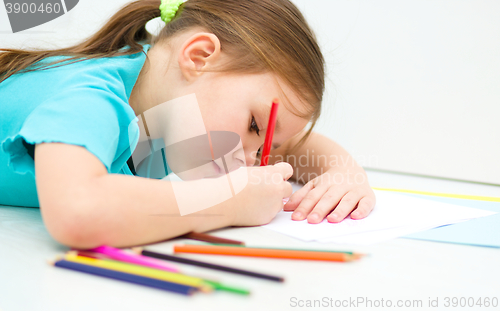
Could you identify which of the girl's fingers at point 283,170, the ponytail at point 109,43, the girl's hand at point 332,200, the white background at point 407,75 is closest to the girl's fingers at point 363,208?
the girl's hand at point 332,200

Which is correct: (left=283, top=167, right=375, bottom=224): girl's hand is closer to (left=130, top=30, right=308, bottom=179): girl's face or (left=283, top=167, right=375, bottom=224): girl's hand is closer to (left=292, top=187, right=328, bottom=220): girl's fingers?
(left=292, top=187, right=328, bottom=220): girl's fingers

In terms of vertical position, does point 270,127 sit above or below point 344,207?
above

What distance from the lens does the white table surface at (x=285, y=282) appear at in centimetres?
26

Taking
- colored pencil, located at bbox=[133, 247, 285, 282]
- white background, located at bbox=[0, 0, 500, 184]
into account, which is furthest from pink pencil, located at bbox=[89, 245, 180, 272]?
white background, located at bbox=[0, 0, 500, 184]

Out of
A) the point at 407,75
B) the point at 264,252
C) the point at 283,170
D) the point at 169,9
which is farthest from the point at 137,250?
the point at 407,75

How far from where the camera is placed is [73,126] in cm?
37

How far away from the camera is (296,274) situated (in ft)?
1.01

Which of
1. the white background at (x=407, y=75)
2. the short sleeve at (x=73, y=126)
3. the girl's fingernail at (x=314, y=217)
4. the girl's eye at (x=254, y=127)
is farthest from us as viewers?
the white background at (x=407, y=75)

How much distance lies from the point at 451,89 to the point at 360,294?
865 mm

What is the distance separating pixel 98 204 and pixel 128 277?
0.26 ft

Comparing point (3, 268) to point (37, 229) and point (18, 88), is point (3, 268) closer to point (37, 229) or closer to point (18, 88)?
point (37, 229)

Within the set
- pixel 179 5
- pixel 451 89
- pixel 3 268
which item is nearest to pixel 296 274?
pixel 3 268

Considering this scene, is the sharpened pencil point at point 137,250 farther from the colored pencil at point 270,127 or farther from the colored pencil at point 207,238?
the colored pencil at point 270,127

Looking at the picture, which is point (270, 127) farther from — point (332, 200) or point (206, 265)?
point (206, 265)
